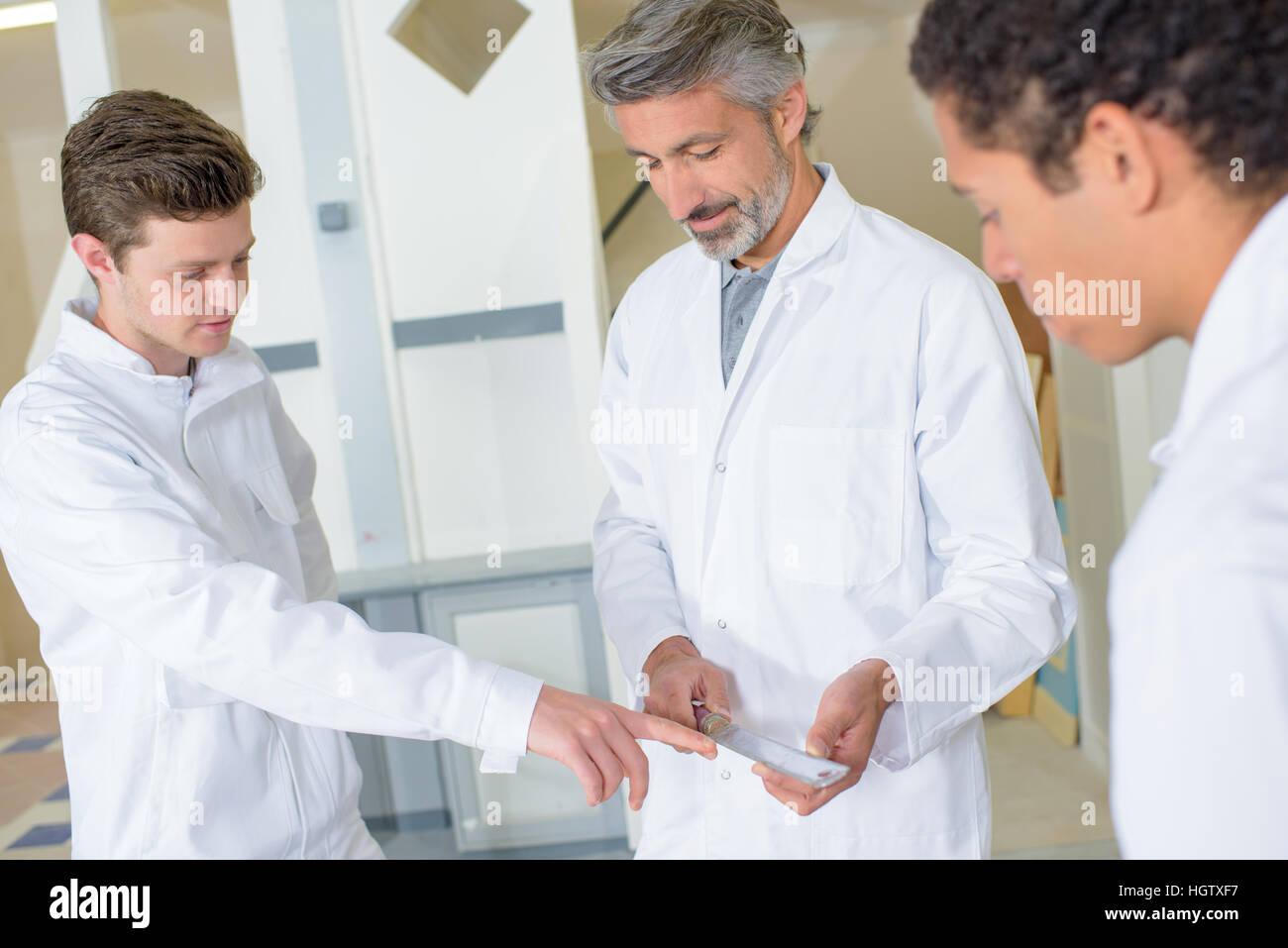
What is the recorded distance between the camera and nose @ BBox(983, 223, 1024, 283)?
61 cm

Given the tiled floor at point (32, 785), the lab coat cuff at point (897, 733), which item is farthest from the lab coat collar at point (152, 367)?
the tiled floor at point (32, 785)

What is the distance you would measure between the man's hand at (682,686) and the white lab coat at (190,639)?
191mm

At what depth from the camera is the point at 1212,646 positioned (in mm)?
380

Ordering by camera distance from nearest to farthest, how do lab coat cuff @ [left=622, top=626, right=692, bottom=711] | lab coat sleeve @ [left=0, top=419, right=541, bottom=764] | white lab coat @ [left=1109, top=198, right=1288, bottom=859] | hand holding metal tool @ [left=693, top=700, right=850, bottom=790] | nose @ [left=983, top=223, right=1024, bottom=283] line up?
white lab coat @ [left=1109, top=198, right=1288, bottom=859]
nose @ [left=983, top=223, right=1024, bottom=283]
hand holding metal tool @ [left=693, top=700, right=850, bottom=790]
lab coat sleeve @ [left=0, top=419, right=541, bottom=764]
lab coat cuff @ [left=622, top=626, right=692, bottom=711]

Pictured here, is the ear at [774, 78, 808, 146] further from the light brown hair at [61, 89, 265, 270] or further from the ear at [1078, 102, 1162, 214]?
the ear at [1078, 102, 1162, 214]

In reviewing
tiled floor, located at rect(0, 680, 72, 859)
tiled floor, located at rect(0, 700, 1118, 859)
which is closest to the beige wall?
tiled floor, located at rect(0, 680, 72, 859)

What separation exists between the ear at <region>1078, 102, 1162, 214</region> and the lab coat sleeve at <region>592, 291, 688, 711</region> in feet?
2.36

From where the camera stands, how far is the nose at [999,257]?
0.61 metres

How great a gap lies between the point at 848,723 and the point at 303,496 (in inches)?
30.8

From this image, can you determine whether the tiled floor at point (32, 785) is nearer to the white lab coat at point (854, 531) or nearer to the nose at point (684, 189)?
the white lab coat at point (854, 531)

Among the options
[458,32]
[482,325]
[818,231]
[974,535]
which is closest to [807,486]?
[974,535]

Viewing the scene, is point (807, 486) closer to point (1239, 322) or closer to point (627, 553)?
point (627, 553)
